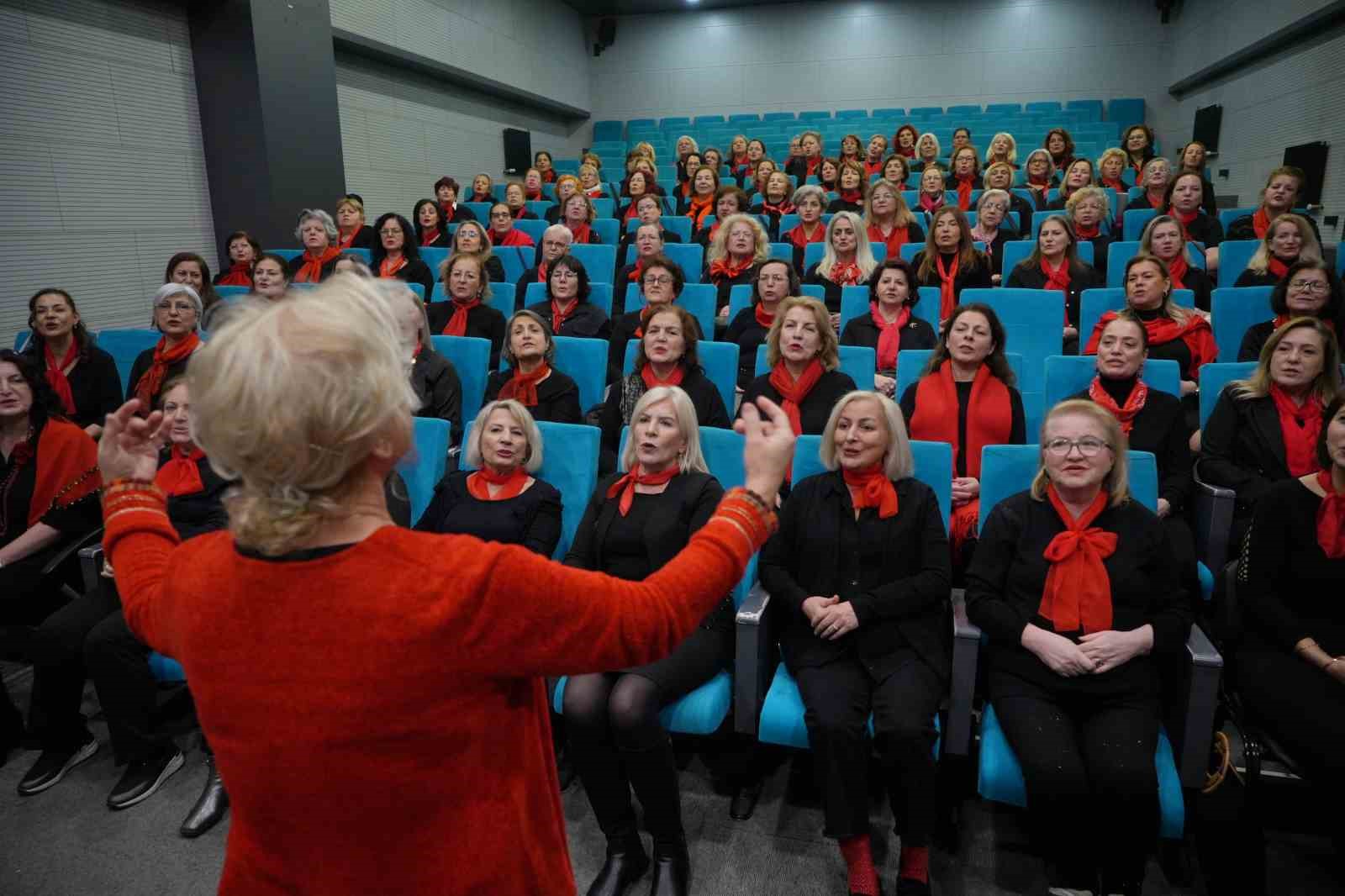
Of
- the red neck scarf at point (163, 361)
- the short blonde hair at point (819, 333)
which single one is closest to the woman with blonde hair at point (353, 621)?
the short blonde hair at point (819, 333)

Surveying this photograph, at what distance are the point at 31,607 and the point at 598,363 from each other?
1851 mm

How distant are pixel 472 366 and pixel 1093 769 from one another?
2.42m

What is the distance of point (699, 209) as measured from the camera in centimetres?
547

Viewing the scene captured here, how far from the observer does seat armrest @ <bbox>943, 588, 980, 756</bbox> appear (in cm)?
158

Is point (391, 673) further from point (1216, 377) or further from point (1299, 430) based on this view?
point (1216, 377)

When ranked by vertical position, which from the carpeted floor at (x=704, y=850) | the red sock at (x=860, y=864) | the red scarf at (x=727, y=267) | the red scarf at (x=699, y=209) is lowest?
the carpeted floor at (x=704, y=850)

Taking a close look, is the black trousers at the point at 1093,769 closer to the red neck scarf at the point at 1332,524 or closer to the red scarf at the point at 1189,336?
the red neck scarf at the point at 1332,524

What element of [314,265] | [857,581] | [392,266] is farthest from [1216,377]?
[314,265]

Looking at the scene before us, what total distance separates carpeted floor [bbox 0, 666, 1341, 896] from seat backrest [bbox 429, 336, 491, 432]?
1551 millimetres

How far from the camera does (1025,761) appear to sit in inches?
57.6

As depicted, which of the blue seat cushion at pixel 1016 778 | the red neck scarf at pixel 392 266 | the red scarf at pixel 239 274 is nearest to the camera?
the blue seat cushion at pixel 1016 778

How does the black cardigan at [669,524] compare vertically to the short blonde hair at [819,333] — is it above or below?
below

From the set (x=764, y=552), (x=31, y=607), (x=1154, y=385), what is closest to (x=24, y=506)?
(x=31, y=607)

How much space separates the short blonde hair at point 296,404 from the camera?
0.59 metres
